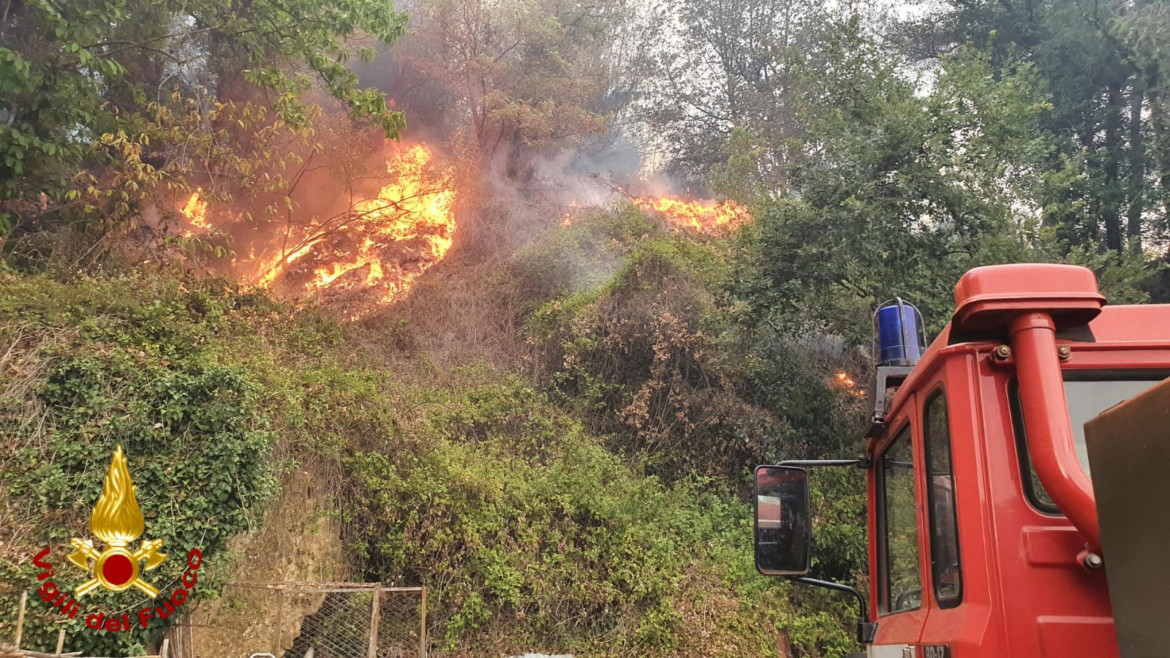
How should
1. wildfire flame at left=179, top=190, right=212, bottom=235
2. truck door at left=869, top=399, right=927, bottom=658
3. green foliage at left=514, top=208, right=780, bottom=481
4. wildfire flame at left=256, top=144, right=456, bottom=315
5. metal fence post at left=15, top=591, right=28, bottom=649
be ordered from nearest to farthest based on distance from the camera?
truck door at left=869, top=399, right=927, bottom=658 < metal fence post at left=15, top=591, right=28, bottom=649 < green foliage at left=514, top=208, right=780, bottom=481 < wildfire flame at left=179, top=190, right=212, bottom=235 < wildfire flame at left=256, top=144, right=456, bottom=315

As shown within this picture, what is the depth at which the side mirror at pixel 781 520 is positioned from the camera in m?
2.78

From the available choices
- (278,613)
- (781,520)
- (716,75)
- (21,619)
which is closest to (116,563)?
(21,619)

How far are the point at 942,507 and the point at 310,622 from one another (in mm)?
6924

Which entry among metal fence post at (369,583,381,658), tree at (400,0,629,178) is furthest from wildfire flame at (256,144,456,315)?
metal fence post at (369,583,381,658)

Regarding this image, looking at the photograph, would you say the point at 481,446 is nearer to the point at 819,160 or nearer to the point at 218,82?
the point at 819,160

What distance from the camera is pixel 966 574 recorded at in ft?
5.74

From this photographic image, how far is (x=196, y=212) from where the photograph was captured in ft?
39.3

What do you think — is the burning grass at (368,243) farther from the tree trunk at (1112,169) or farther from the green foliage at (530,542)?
the tree trunk at (1112,169)

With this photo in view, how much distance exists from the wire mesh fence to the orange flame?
33.7 ft

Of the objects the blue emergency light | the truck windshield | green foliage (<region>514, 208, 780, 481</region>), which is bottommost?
the truck windshield

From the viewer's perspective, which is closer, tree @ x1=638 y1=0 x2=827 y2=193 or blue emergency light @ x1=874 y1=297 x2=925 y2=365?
blue emergency light @ x1=874 y1=297 x2=925 y2=365

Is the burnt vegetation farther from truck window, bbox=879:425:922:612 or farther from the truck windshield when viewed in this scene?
the truck windshield

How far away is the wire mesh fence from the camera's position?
6.14 metres

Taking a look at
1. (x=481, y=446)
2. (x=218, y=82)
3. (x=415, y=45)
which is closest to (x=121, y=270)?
(x=481, y=446)
